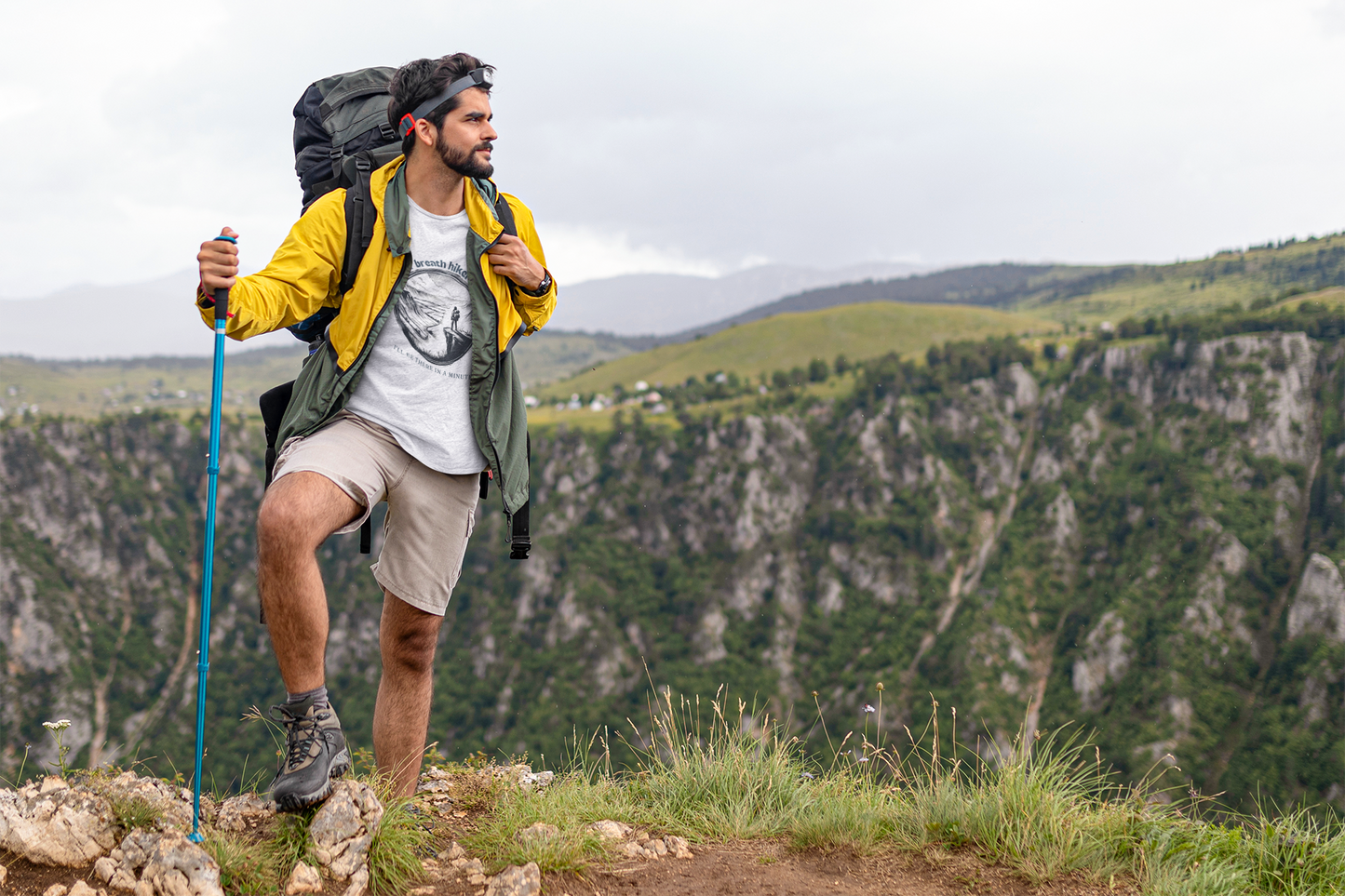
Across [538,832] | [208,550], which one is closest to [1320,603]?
[538,832]

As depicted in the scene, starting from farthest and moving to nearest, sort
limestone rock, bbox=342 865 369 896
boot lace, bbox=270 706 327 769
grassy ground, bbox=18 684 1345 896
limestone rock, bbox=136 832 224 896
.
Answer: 1. grassy ground, bbox=18 684 1345 896
2. boot lace, bbox=270 706 327 769
3. limestone rock, bbox=342 865 369 896
4. limestone rock, bbox=136 832 224 896

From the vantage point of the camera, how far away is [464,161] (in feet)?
12.1

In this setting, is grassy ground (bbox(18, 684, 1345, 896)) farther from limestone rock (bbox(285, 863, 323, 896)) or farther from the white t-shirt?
the white t-shirt

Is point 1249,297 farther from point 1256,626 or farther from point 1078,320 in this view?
point 1256,626

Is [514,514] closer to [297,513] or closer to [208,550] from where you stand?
[297,513]

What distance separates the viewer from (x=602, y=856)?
3768mm

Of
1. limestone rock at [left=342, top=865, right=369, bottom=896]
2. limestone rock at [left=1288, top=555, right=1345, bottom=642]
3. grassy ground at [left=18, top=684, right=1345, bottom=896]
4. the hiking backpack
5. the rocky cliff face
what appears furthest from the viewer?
the rocky cliff face

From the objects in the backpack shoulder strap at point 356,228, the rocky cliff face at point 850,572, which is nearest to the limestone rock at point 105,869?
the backpack shoulder strap at point 356,228

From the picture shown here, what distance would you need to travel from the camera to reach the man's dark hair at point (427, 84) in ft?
12.1

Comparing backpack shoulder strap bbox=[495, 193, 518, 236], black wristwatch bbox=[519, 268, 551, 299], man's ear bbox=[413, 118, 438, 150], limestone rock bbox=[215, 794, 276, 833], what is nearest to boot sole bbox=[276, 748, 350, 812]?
limestone rock bbox=[215, 794, 276, 833]

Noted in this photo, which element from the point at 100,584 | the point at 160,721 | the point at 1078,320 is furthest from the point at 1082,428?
the point at 100,584

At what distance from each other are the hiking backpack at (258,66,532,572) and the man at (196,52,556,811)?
62mm

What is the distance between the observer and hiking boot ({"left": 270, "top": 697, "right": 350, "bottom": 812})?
329 centimetres

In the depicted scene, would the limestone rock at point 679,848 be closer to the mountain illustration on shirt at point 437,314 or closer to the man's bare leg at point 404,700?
the man's bare leg at point 404,700
